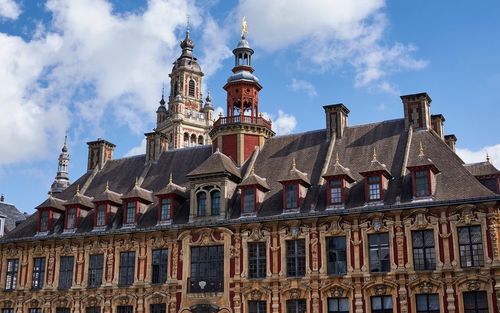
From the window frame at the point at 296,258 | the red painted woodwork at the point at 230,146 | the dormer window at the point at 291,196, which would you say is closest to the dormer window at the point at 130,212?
the red painted woodwork at the point at 230,146

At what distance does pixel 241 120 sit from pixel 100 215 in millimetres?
10391

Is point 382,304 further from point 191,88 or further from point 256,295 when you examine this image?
point 191,88

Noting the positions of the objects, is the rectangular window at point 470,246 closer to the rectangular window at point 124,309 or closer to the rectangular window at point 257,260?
the rectangular window at point 257,260

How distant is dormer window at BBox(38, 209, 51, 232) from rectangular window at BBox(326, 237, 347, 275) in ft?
60.0

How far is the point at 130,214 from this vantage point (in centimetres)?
4062

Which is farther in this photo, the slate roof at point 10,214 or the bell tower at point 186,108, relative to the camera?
the bell tower at point 186,108

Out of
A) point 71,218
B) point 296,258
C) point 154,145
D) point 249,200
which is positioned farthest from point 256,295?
point 154,145

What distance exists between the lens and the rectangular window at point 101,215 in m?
41.2

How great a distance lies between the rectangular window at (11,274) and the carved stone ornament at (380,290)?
884 inches

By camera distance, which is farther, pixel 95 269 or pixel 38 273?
pixel 38 273

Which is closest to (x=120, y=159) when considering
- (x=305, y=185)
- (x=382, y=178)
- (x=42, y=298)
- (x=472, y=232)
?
(x=42, y=298)

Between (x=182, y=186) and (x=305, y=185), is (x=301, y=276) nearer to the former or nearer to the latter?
(x=305, y=185)

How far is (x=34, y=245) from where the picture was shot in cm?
4238

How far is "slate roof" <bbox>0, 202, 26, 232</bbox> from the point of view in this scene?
57.3 metres
